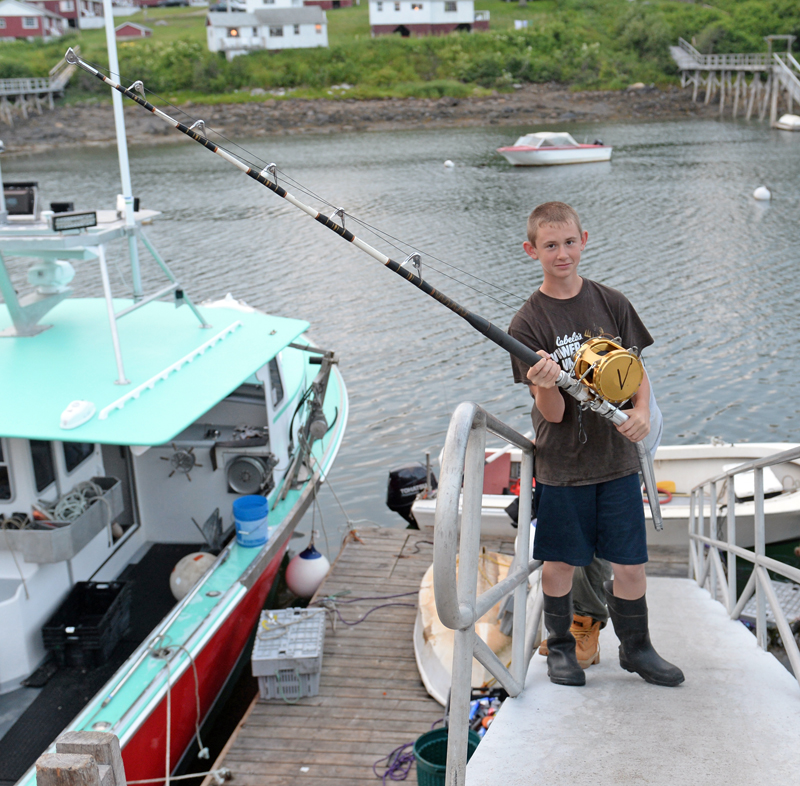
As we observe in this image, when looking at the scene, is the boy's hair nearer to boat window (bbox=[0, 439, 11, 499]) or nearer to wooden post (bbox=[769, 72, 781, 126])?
boat window (bbox=[0, 439, 11, 499])

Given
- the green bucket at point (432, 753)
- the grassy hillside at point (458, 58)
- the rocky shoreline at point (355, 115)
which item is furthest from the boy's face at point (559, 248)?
the grassy hillside at point (458, 58)

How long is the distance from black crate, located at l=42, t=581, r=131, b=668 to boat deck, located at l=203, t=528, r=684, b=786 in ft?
3.87

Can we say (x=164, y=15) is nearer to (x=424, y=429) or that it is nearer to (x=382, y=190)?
(x=382, y=190)

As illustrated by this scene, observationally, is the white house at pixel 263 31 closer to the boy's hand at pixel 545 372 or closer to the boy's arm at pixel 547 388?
the boy's arm at pixel 547 388

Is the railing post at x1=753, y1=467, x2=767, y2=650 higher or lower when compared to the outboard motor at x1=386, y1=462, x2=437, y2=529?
higher

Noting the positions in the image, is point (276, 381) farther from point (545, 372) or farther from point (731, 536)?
point (545, 372)

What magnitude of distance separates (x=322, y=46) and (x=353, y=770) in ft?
240

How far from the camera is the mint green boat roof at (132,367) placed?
235 inches

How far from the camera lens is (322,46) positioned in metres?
71.5

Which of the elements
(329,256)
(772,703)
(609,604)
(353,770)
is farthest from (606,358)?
(329,256)

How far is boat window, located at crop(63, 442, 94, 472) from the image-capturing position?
6.68 metres

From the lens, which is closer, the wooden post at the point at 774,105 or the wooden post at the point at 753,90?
the wooden post at the point at 774,105

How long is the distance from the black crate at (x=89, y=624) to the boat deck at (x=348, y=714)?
1178 mm

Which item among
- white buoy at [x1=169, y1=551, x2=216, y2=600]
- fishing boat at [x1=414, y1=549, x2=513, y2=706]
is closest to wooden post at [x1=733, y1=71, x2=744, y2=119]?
fishing boat at [x1=414, y1=549, x2=513, y2=706]
